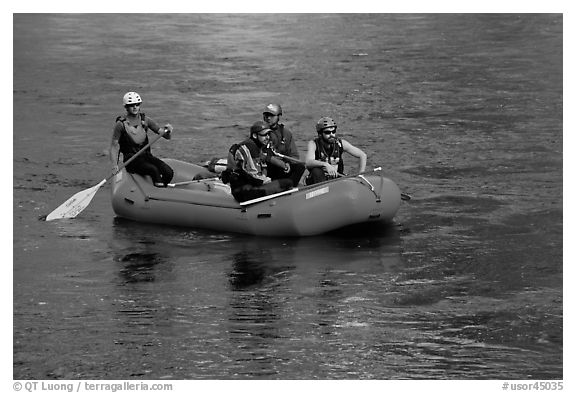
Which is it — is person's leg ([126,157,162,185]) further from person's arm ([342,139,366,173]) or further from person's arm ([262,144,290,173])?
person's arm ([342,139,366,173])

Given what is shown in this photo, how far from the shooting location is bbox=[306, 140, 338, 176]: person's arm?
19250 millimetres

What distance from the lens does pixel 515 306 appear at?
Result: 663 inches

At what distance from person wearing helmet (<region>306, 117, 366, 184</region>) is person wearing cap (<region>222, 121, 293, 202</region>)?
470 millimetres

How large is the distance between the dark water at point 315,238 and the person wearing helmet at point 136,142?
0.84 metres

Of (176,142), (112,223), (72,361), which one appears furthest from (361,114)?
(72,361)

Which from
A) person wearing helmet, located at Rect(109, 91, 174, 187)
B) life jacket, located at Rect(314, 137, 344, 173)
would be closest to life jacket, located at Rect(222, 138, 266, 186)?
life jacket, located at Rect(314, 137, 344, 173)

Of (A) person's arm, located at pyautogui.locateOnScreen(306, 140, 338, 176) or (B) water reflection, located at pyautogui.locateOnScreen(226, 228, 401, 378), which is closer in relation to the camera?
(B) water reflection, located at pyautogui.locateOnScreen(226, 228, 401, 378)

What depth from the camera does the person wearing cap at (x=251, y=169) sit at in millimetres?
19031

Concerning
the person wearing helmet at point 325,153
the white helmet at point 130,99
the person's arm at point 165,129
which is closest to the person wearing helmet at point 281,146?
the person wearing helmet at point 325,153

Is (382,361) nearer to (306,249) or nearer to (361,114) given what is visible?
(306,249)

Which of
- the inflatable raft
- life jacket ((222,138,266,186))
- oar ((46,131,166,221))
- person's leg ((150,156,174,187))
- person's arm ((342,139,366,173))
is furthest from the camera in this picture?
oar ((46,131,166,221))

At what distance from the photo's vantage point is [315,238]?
19219mm

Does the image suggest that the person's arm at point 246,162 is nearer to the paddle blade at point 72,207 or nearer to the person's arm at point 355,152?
the person's arm at point 355,152
